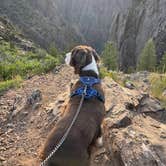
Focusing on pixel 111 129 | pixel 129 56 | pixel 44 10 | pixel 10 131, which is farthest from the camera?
pixel 44 10

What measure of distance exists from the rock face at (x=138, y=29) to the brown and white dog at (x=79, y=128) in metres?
56.9

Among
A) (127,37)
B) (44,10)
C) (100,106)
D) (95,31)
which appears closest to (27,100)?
(100,106)

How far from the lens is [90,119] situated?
5.27 metres

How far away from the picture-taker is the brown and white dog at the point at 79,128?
461 cm

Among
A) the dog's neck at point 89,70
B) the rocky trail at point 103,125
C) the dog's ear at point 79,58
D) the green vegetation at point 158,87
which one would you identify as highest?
the dog's ear at point 79,58

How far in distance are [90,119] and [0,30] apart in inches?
1272

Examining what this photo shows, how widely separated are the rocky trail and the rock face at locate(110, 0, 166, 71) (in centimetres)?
5416

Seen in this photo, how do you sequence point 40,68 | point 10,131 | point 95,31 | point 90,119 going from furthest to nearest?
point 95,31 < point 40,68 < point 10,131 < point 90,119

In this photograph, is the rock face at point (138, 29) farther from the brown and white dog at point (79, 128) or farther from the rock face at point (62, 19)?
the brown and white dog at point (79, 128)

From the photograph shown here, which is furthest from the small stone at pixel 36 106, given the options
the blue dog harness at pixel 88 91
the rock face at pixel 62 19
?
the rock face at pixel 62 19

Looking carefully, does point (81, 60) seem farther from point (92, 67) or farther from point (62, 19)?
point (62, 19)

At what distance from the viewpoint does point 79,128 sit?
4.94 metres

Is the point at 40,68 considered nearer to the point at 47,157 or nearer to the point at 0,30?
the point at 47,157

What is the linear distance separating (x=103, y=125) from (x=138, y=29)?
7213 centimetres
